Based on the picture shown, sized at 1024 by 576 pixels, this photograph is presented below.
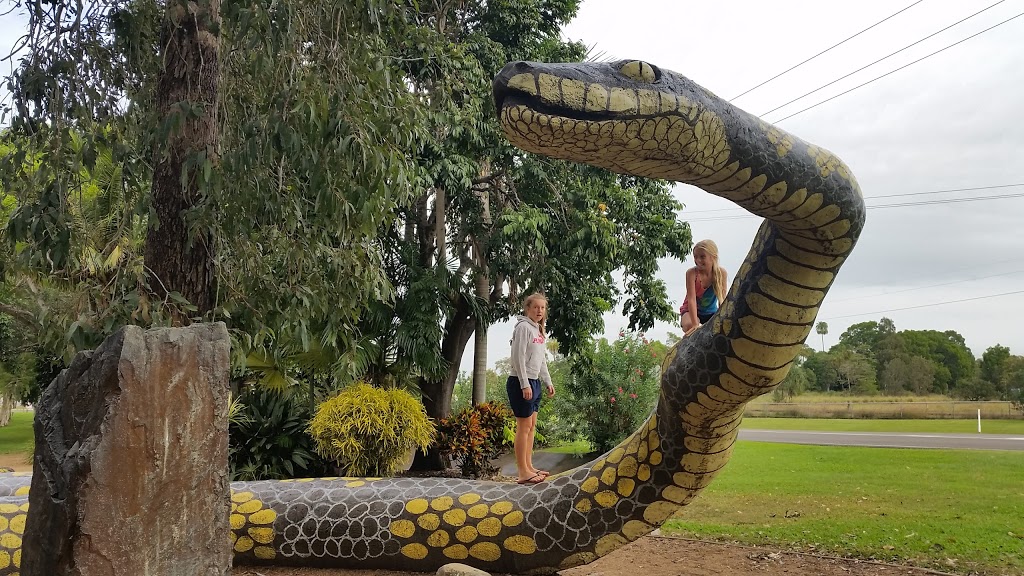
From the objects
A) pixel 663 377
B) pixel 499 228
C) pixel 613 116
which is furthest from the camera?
pixel 499 228

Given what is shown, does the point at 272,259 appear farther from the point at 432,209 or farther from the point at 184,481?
the point at 432,209

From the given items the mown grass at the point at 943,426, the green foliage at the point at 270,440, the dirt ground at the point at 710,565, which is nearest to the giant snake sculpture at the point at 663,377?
the dirt ground at the point at 710,565

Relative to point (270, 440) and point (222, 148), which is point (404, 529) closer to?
point (222, 148)

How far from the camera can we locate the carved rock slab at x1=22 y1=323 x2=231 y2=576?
2.65 m

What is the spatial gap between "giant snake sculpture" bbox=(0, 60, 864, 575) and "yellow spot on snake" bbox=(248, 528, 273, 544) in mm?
15

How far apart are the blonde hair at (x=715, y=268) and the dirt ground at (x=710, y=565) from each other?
232cm

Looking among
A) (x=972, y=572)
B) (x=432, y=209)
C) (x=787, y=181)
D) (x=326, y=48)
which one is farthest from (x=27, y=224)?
(x=432, y=209)

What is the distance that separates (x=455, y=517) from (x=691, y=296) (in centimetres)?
228

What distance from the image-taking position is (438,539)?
482cm

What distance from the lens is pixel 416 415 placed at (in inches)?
348

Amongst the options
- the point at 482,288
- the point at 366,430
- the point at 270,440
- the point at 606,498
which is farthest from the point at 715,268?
the point at 482,288

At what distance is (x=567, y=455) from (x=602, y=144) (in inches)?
392

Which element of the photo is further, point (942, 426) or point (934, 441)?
point (942, 426)

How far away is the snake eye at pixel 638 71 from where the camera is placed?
2.53 m
